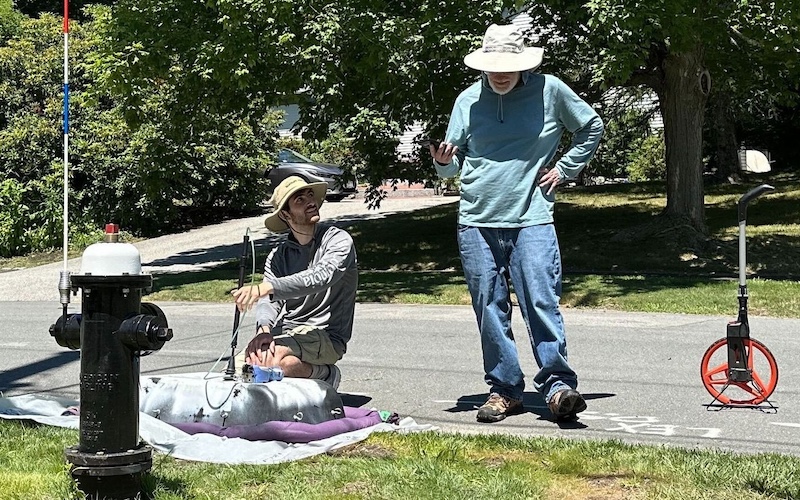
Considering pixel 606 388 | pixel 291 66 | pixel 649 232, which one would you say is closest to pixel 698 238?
pixel 649 232

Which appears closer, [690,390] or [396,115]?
[690,390]

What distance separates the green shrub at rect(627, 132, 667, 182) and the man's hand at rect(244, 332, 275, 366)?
26.8 m

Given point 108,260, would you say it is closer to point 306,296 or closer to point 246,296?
point 246,296

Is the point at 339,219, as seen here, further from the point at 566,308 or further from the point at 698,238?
the point at 566,308

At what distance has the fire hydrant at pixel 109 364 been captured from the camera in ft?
12.9

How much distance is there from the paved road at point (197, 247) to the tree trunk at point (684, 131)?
7156mm

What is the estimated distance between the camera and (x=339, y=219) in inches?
1029

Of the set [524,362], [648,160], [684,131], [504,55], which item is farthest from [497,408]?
[648,160]

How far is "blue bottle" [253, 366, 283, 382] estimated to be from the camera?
18.7 feet

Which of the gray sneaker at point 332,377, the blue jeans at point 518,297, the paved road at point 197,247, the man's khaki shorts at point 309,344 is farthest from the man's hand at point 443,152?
the paved road at point 197,247

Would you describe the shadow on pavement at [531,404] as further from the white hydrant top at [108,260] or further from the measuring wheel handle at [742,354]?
the white hydrant top at [108,260]

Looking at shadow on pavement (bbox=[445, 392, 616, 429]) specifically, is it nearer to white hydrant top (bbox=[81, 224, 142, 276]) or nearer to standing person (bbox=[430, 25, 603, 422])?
standing person (bbox=[430, 25, 603, 422])

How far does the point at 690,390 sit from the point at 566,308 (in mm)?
6005

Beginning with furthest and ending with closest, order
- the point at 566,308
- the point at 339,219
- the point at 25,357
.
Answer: the point at 339,219 < the point at 566,308 < the point at 25,357
